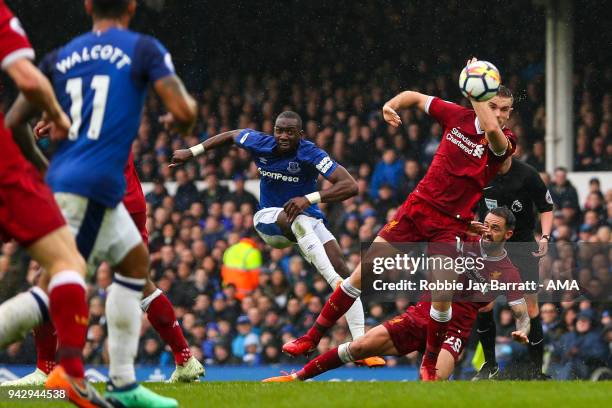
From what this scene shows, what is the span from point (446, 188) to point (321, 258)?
151 centimetres

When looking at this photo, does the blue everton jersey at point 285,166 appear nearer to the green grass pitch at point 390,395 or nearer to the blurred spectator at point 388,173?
the green grass pitch at point 390,395

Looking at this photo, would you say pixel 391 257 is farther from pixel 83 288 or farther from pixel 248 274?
pixel 248 274

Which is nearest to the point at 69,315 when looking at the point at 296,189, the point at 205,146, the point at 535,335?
the point at 205,146

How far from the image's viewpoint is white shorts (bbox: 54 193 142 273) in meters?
6.04

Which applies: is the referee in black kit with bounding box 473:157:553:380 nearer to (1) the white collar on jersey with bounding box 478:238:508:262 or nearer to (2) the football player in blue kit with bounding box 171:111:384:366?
(1) the white collar on jersey with bounding box 478:238:508:262

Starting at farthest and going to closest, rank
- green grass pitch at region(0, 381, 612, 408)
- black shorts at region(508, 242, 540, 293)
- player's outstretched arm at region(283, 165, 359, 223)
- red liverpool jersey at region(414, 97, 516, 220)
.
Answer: black shorts at region(508, 242, 540, 293), player's outstretched arm at region(283, 165, 359, 223), red liverpool jersey at region(414, 97, 516, 220), green grass pitch at region(0, 381, 612, 408)

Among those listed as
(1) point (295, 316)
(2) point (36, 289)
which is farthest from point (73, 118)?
(1) point (295, 316)

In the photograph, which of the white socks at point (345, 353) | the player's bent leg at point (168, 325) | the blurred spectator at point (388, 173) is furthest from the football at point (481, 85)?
the blurred spectator at point (388, 173)

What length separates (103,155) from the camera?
607 centimetres

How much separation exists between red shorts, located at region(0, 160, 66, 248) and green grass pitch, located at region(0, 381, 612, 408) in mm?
1512

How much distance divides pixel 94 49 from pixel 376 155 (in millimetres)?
11661

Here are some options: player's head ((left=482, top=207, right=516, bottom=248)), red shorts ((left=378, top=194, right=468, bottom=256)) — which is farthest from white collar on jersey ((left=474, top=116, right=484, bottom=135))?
Result: player's head ((left=482, top=207, right=516, bottom=248))

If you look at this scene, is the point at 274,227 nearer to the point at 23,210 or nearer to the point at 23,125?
the point at 23,125

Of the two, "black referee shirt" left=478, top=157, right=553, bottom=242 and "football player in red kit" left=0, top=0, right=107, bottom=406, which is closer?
"football player in red kit" left=0, top=0, right=107, bottom=406
